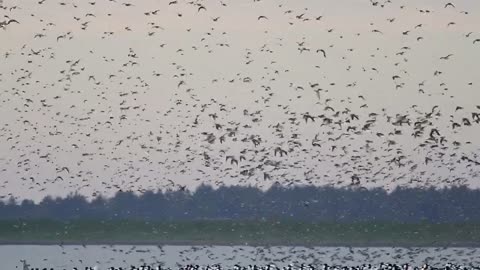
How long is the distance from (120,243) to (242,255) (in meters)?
3.86

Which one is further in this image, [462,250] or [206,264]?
[462,250]

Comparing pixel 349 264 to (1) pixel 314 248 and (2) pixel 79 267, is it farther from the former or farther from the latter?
(2) pixel 79 267

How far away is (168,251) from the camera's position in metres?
25.0

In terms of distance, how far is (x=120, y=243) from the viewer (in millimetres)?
26172

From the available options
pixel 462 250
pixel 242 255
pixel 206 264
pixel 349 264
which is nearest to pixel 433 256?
pixel 462 250

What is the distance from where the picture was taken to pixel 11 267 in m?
21.2

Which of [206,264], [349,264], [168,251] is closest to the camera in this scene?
[206,264]

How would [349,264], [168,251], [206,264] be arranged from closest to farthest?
[206,264], [349,264], [168,251]

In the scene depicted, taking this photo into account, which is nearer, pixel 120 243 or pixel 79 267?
pixel 79 267

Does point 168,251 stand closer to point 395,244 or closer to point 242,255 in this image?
point 242,255

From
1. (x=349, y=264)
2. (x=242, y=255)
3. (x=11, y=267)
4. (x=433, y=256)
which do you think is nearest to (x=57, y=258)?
(x=11, y=267)

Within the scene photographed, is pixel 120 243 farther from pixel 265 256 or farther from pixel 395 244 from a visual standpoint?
pixel 395 244

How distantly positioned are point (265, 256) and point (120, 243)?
3682mm

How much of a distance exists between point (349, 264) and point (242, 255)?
2.00 meters
